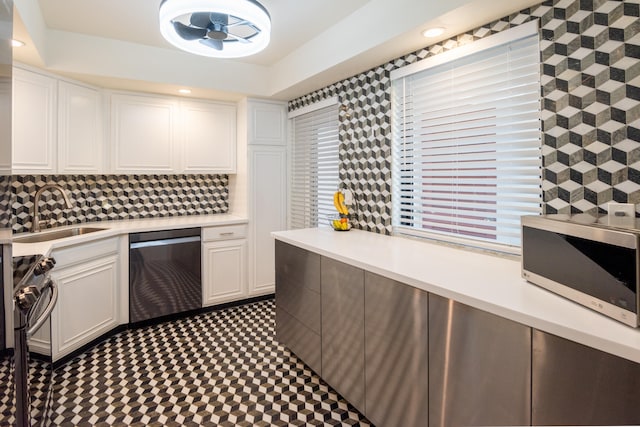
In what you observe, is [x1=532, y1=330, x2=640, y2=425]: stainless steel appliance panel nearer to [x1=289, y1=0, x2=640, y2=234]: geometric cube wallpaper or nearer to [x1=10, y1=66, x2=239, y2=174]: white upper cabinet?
[x1=289, y1=0, x2=640, y2=234]: geometric cube wallpaper

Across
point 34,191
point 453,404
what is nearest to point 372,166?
point 453,404

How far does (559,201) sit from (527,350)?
865mm

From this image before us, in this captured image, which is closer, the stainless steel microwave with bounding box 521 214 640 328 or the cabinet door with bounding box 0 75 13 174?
the cabinet door with bounding box 0 75 13 174

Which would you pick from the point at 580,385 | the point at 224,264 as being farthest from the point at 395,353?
the point at 224,264

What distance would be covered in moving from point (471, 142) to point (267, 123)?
238 centimetres

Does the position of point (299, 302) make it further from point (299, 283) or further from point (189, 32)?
point (189, 32)

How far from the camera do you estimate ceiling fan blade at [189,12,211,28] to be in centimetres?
196

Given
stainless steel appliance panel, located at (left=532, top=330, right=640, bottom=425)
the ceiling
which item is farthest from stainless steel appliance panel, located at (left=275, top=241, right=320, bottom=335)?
the ceiling

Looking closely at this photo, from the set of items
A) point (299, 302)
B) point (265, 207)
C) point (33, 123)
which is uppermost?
point (33, 123)

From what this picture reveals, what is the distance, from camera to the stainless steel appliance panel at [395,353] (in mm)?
1504

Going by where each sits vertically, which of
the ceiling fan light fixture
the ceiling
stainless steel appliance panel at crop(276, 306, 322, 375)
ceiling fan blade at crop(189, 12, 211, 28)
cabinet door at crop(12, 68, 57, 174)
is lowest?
stainless steel appliance panel at crop(276, 306, 322, 375)

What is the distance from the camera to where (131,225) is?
3268 millimetres

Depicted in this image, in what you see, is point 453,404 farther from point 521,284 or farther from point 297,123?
point 297,123

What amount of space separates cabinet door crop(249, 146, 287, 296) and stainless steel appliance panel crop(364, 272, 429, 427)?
222cm
